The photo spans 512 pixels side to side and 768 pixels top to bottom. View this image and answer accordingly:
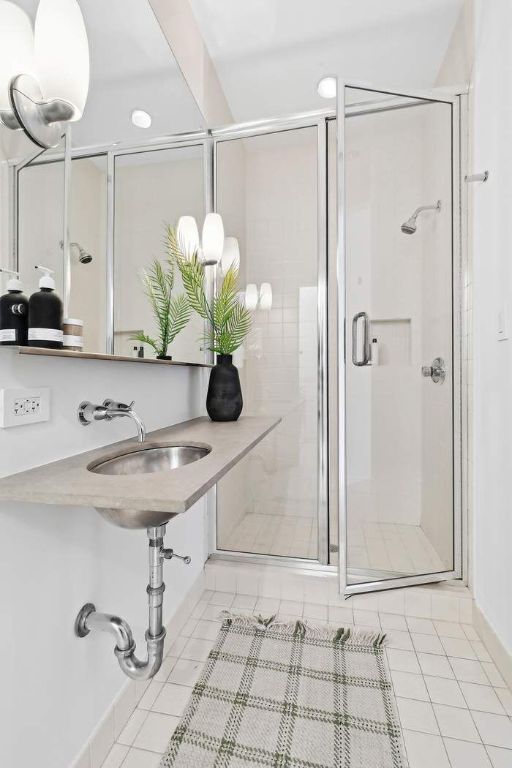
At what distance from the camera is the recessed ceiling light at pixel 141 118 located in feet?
4.62

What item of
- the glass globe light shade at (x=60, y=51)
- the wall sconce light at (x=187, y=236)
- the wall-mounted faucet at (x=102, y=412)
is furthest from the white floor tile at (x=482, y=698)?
the glass globe light shade at (x=60, y=51)

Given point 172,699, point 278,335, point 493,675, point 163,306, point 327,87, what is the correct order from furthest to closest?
point 327,87 → point 278,335 → point 163,306 → point 493,675 → point 172,699

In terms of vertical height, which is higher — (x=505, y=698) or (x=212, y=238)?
(x=212, y=238)

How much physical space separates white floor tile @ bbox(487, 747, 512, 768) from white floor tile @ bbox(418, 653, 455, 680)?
0.88ft

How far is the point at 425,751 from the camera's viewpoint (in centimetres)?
108

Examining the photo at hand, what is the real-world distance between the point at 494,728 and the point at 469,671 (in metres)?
0.24

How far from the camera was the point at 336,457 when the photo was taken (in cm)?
204

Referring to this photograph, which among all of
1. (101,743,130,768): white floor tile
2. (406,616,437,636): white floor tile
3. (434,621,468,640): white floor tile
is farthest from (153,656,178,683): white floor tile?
(434,621,468,640): white floor tile

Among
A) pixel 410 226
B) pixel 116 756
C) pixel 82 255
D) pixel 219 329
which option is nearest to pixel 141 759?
pixel 116 756

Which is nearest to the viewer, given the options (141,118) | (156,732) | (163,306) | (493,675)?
(156,732)

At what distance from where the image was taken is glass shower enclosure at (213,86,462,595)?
178cm

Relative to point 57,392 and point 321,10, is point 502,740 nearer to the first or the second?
point 57,392

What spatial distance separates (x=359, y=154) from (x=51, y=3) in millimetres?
1329

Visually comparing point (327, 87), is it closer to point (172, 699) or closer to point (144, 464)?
point (144, 464)
